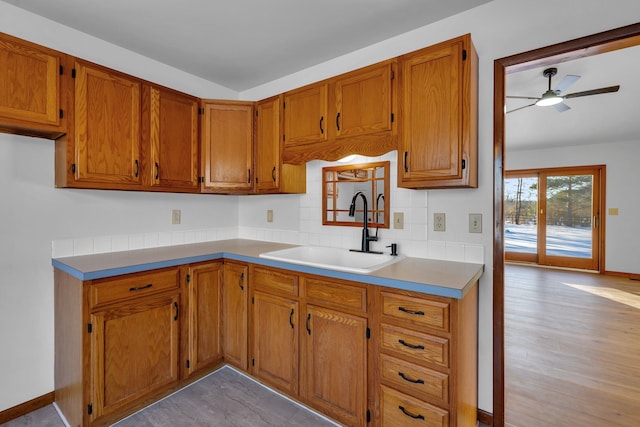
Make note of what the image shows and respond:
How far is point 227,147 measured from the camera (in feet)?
8.50

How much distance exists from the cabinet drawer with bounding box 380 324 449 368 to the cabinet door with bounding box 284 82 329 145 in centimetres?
134

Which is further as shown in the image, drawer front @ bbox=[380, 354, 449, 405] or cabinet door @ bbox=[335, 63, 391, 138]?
cabinet door @ bbox=[335, 63, 391, 138]

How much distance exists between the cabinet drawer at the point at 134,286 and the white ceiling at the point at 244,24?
1.64m

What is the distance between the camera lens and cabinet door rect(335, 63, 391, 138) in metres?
→ 1.87

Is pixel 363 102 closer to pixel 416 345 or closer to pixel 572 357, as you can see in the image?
pixel 416 345

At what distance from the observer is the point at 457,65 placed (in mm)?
1610

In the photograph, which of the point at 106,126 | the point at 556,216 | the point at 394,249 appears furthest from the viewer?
the point at 556,216

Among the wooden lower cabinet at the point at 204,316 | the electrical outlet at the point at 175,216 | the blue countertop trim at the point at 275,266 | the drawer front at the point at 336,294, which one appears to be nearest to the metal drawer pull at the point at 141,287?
the blue countertop trim at the point at 275,266

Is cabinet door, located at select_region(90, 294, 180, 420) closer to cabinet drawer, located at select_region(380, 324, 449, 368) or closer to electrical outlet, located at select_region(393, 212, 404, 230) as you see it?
cabinet drawer, located at select_region(380, 324, 449, 368)

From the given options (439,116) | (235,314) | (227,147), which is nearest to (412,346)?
(439,116)

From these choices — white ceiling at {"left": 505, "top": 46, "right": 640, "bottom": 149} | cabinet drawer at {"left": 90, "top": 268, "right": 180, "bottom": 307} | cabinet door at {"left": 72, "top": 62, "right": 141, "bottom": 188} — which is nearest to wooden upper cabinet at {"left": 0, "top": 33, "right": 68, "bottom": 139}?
cabinet door at {"left": 72, "top": 62, "right": 141, "bottom": 188}

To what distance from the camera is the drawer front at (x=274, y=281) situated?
192 cm

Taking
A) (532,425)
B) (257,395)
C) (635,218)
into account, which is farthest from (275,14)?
(635,218)

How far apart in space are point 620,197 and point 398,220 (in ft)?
19.7
